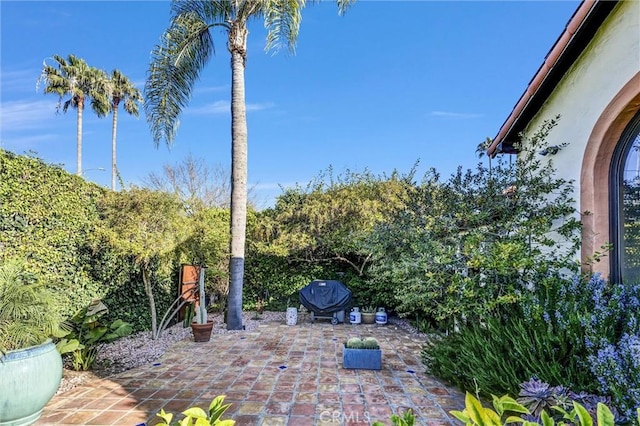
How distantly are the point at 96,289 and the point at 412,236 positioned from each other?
606 centimetres

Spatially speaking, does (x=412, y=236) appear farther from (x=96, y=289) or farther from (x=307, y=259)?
(x=96, y=289)

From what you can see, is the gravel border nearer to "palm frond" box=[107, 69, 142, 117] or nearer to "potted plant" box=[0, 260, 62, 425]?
"potted plant" box=[0, 260, 62, 425]

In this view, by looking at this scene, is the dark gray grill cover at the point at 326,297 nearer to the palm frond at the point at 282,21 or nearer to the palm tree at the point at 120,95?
the palm frond at the point at 282,21

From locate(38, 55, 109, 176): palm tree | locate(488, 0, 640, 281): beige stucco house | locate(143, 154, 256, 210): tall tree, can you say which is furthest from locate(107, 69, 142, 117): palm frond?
locate(488, 0, 640, 281): beige stucco house

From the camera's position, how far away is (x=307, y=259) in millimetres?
11023

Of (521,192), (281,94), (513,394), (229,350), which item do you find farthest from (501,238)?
(281,94)

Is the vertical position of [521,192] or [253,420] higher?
[521,192]

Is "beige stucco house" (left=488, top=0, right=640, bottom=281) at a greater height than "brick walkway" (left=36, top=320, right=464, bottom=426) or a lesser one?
greater

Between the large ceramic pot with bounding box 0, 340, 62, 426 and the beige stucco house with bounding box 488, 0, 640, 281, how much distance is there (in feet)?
20.7

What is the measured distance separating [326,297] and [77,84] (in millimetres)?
20412

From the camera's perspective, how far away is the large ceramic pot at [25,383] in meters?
3.27

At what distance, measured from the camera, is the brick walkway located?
3.84m

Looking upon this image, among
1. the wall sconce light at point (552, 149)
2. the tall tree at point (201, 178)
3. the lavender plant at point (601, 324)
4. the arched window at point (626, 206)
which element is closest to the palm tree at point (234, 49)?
the wall sconce light at point (552, 149)

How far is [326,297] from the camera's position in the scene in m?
9.47
